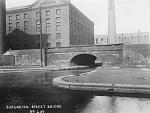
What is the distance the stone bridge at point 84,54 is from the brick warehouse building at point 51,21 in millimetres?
7905

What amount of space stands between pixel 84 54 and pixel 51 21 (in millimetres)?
15484

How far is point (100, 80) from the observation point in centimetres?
1416

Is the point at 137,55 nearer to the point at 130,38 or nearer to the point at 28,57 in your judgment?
the point at 28,57

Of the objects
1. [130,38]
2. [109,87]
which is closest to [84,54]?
[109,87]

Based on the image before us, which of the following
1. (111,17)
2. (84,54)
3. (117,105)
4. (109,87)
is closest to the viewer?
(117,105)

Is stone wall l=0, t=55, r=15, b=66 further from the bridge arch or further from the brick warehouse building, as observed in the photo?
the bridge arch

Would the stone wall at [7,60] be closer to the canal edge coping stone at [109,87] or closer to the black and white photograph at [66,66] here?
the black and white photograph at [66,66]

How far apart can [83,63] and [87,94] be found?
37.1m

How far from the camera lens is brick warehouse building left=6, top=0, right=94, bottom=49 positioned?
48.6 meters

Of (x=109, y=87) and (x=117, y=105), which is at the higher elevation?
(x=109, y=87)

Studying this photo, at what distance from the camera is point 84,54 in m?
40.6

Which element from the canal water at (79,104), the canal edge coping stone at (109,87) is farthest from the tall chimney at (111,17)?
the canal water at (79,104)

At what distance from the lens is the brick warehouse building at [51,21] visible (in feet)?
160

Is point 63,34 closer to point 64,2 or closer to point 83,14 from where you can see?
point 64,2
